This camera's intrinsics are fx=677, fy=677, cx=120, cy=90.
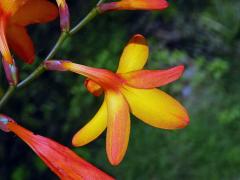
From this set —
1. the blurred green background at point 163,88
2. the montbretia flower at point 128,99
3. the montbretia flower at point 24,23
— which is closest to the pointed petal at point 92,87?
the montbretia flower at point 128,99

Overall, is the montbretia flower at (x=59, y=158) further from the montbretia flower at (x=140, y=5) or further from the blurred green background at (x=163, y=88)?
the blurred green background at (x=163, y=88)

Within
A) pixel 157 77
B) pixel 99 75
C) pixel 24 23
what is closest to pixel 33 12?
pixel 24 23

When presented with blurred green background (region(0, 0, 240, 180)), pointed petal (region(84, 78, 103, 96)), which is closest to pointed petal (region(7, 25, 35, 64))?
pointed petal (region(84, 78, 103, 96))

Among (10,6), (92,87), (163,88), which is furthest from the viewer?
(163,88)

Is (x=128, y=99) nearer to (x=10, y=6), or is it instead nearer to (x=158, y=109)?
(x=158, y=109)

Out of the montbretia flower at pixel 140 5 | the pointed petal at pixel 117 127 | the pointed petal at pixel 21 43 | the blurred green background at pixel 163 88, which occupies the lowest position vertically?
the blurred green background at pixel 163 88
